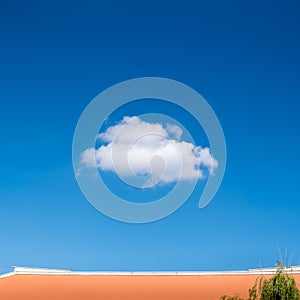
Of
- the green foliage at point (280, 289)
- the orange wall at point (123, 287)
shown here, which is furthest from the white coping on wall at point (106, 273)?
the green foliage at point (280, 289)

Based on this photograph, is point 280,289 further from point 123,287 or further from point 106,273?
point 106,273

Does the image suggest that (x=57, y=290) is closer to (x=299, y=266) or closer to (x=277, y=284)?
(x=299, y=266)

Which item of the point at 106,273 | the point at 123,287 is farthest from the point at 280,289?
the point at 106,273

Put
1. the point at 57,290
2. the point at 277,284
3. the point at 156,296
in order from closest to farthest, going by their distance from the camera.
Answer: the point at 277,284
the point at 156,296
the point at 57,290

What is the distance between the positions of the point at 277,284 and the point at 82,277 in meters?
21.8

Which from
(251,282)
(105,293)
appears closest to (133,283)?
A: (105,293)

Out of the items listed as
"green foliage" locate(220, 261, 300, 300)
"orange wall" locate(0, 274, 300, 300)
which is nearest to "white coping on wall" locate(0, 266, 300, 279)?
"orange wall" locate(0, 274, 300, 300)

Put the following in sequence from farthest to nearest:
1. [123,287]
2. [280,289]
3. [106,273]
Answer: [106,273]
[123,287]
[280,289]

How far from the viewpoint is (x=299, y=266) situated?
34.1m

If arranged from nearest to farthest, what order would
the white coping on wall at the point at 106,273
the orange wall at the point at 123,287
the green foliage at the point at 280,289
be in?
the green foliage at the point at 280,289 → the orange wall at the point at 123,287 → the white coping on wall at the point at 106,273

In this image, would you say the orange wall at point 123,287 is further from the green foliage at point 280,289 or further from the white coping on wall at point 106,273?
the green foliage at point 280,289

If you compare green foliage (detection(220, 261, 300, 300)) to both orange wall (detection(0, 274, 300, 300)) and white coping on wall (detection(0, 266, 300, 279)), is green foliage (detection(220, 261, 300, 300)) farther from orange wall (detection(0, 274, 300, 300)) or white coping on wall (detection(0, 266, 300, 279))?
white coping on wall (detection(0, 266, 300, 279))

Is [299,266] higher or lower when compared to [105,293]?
higher

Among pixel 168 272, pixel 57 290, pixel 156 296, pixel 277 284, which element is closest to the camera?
pixel 277 284
